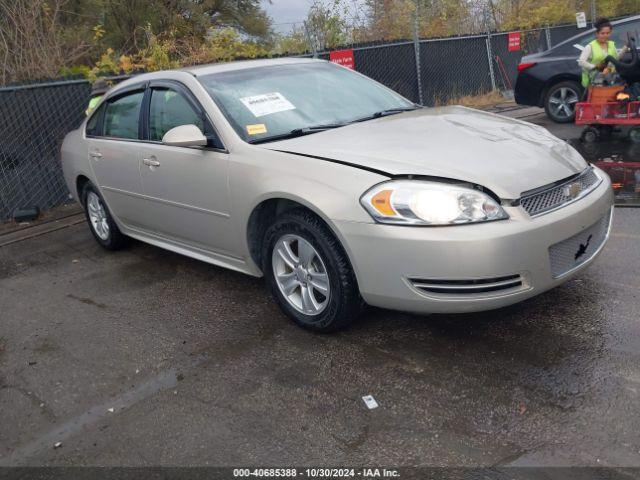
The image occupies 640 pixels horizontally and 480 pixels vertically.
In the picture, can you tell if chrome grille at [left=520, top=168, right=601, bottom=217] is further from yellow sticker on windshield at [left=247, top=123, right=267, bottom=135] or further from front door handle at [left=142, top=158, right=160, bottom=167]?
front door handle at [left=142, top=158, right=160, bottom=167]

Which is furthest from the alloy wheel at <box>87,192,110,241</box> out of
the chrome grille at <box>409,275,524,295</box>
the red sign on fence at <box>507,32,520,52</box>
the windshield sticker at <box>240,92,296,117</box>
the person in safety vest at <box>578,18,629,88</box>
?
the red sign on fence at <box>507,32,520,52</box>

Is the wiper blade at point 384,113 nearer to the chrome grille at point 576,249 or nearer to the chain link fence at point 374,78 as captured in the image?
the chrome grille at point 576,249

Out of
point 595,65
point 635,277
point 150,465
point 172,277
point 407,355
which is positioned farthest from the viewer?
point 595,65

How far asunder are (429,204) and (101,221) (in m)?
3.81

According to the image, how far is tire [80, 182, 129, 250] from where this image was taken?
5750 mm

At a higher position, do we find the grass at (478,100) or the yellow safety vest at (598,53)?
the yellow safety vest at (598,53)

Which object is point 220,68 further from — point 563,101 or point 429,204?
point 563,101

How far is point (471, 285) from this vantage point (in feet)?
10.3

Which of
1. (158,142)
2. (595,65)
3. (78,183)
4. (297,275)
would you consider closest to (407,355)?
(297,275)

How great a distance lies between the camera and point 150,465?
273 cm

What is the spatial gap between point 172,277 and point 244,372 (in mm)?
1900

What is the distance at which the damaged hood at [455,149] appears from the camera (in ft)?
10.7

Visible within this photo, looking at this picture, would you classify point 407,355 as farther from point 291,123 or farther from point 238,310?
point 291,123

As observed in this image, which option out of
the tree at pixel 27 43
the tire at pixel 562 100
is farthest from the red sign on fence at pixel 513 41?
the tree at pixel 27 43
